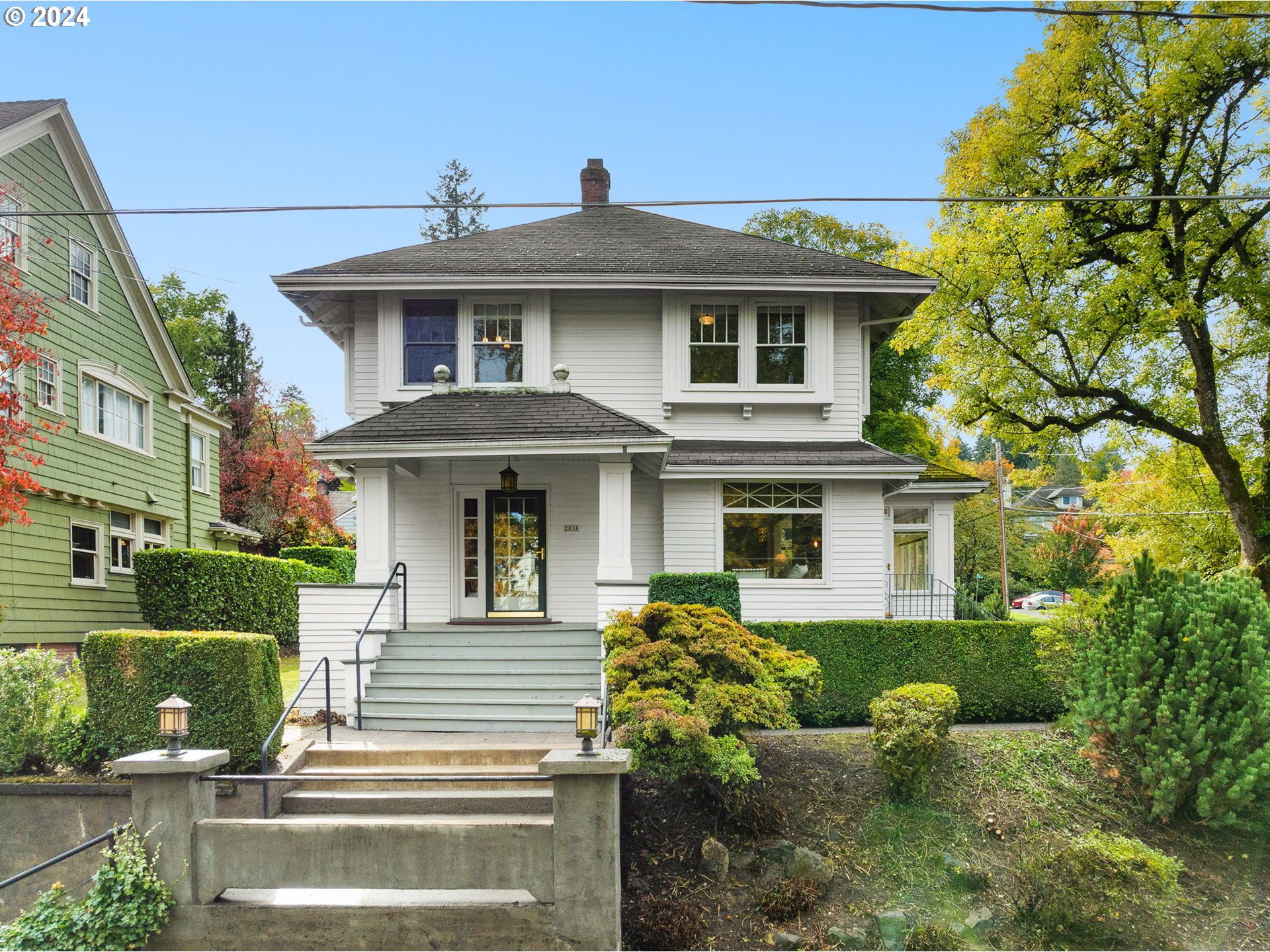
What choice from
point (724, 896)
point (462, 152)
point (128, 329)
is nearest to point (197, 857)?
point (724, 896)

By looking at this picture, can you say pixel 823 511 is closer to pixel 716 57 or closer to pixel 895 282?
pixel 895 282

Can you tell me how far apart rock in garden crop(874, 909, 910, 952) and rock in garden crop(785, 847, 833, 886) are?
0.49m

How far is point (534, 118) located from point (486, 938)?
10.8 m

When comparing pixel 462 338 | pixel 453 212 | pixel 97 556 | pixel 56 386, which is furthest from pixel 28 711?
pixel 453 212

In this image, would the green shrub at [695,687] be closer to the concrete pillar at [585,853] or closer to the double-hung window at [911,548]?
the concrete pillar at [585,853]

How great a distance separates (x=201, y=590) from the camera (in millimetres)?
16219

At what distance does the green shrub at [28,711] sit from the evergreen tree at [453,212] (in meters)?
35.8

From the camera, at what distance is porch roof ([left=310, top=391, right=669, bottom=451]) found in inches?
430

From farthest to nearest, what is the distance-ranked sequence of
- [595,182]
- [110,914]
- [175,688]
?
[595,182] → [175,688] → [110,914]

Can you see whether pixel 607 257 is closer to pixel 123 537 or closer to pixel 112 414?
pixel 112 414

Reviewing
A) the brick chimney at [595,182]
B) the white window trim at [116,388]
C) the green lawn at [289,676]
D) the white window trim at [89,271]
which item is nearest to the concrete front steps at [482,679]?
the green lawn at [289,676]

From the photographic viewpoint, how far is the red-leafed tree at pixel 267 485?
26.8m

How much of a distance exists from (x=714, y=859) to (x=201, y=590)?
12.9m

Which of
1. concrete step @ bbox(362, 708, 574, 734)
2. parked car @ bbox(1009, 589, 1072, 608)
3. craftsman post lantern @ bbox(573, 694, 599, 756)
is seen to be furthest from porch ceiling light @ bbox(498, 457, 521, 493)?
parked car @ bbox(1009, 589, 1072, 608)
